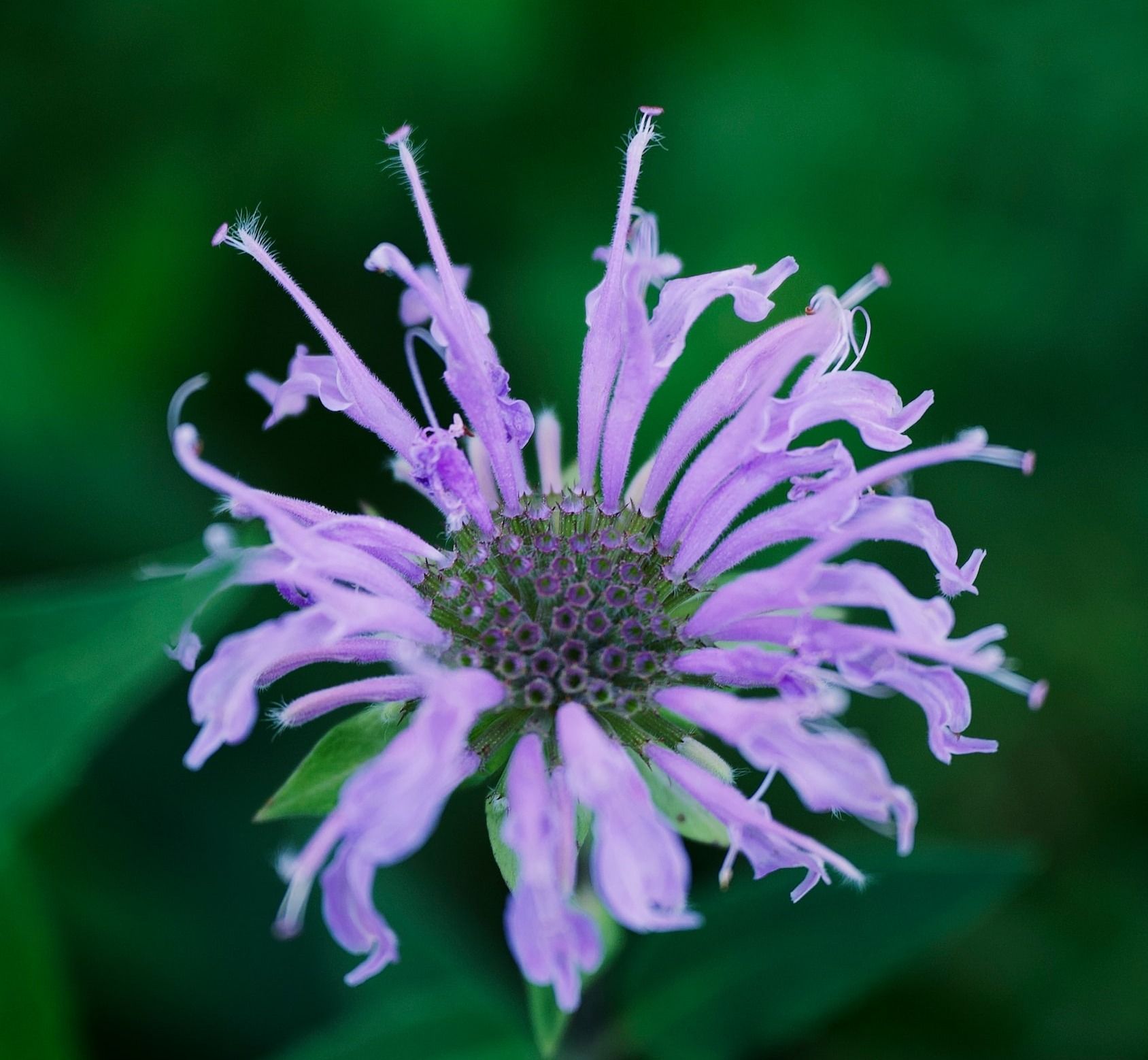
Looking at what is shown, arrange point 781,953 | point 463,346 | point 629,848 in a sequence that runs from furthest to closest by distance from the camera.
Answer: point 781,953 → point 463,346 → point 629,848

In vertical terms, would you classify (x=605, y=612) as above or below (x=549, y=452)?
below

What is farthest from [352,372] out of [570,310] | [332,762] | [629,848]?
[570,310]

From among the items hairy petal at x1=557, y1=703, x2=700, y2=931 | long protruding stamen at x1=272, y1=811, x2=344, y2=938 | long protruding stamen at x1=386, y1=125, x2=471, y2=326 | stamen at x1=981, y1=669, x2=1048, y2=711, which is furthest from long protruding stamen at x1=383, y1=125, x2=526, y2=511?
stamen at x1=981, y1=669, x2=1048, y2=711

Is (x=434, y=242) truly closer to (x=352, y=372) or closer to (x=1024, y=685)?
(x=352, y=372)

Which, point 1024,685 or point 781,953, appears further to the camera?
point 781,953

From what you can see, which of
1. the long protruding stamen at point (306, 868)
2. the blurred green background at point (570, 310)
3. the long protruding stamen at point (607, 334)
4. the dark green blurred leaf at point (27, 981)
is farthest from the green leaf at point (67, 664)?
the blurred green background at point (570, 310)

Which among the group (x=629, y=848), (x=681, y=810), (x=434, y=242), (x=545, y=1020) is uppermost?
(x=434, y=242)

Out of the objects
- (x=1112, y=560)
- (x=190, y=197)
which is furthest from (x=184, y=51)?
(x=1112, y=560)
